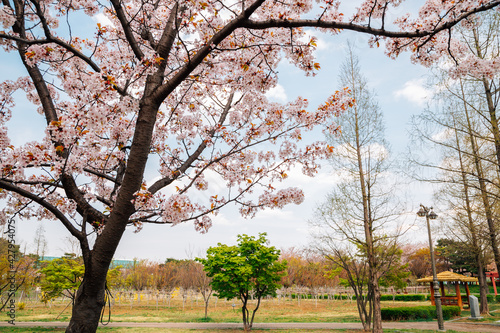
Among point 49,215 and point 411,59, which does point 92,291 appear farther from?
point 411,59

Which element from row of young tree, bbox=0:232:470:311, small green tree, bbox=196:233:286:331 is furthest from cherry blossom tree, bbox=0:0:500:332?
row of young tree, bbox=0:232:470:311

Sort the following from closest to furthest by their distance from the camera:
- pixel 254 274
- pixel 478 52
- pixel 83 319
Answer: pixel 83 319, pixel 478 52, pixel 254 274

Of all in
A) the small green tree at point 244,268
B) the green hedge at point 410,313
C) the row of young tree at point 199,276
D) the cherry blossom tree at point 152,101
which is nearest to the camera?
the cherry blossom tree at point 152,101

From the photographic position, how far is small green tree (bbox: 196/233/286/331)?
13.6 m

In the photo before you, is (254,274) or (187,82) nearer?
(187,82)

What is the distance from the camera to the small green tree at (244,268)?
13578mm

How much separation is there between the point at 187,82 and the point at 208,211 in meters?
2.12

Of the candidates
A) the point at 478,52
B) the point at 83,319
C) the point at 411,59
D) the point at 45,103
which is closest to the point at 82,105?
the point at 45,103

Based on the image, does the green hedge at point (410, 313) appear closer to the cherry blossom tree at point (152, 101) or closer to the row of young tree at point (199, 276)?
the row of young tree at point (199, 276)

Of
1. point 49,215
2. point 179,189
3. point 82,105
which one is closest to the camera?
point 82,105

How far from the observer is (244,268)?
13.4 m

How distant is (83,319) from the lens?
2322 millimetres

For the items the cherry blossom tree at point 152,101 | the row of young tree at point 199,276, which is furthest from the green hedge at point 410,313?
the cherry blossom tree at point 152,101

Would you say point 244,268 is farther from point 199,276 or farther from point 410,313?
point 199,276
